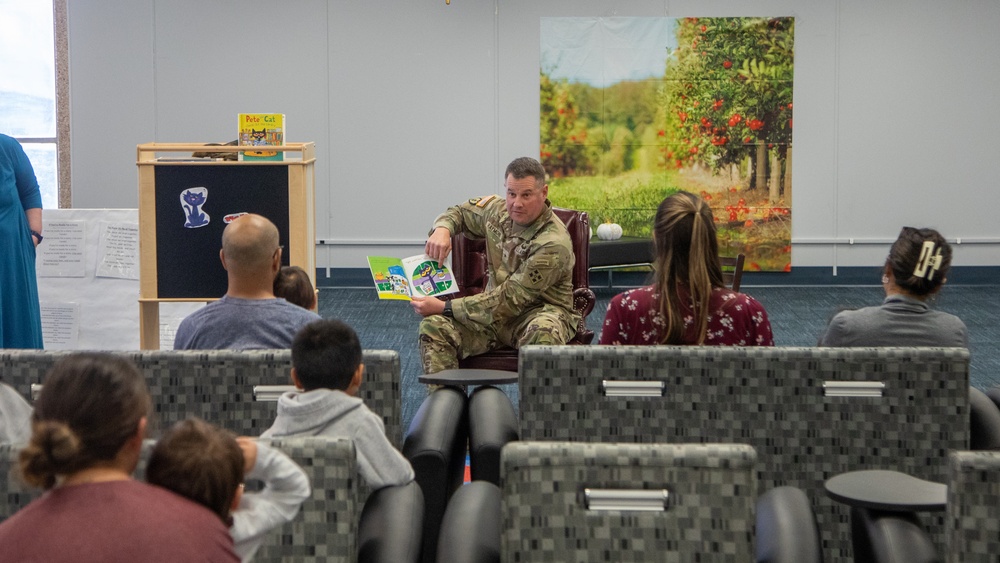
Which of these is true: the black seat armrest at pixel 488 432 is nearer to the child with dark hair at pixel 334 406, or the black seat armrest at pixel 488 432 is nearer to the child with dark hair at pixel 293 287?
the child with dark hair at pixel 334 406

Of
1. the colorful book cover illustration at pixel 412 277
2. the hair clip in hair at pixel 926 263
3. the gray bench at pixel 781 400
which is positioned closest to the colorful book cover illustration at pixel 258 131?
the colorful book cover illustration at pixel 412 277

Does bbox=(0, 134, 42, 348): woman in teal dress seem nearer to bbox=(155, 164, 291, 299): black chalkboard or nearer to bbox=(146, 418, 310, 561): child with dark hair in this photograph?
bbox=(155, 164, 291, 299): black chalkboard

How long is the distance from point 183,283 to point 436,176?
209 inches

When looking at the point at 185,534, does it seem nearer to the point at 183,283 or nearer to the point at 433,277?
the point at 433,277

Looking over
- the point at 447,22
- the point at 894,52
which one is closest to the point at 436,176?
the point at 447,22

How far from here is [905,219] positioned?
9812 mm

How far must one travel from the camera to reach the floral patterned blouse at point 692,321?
9.79 ft

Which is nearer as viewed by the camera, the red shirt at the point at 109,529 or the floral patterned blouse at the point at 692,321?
the red shirt at the point at 109,529

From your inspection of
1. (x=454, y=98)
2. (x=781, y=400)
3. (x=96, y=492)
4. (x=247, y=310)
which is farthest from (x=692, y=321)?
(x=454, y=98)

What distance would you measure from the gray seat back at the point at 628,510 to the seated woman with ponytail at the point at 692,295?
4.06 feet

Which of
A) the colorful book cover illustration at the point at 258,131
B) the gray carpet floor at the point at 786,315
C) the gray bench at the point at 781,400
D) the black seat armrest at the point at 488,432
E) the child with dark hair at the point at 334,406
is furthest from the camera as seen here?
the gray carpet floor at the point at 786,315

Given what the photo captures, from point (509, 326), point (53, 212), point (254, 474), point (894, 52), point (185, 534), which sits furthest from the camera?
point (894, 52)

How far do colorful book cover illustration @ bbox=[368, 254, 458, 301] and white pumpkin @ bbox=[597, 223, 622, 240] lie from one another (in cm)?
482

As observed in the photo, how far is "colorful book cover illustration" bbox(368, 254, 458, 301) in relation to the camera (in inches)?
167
